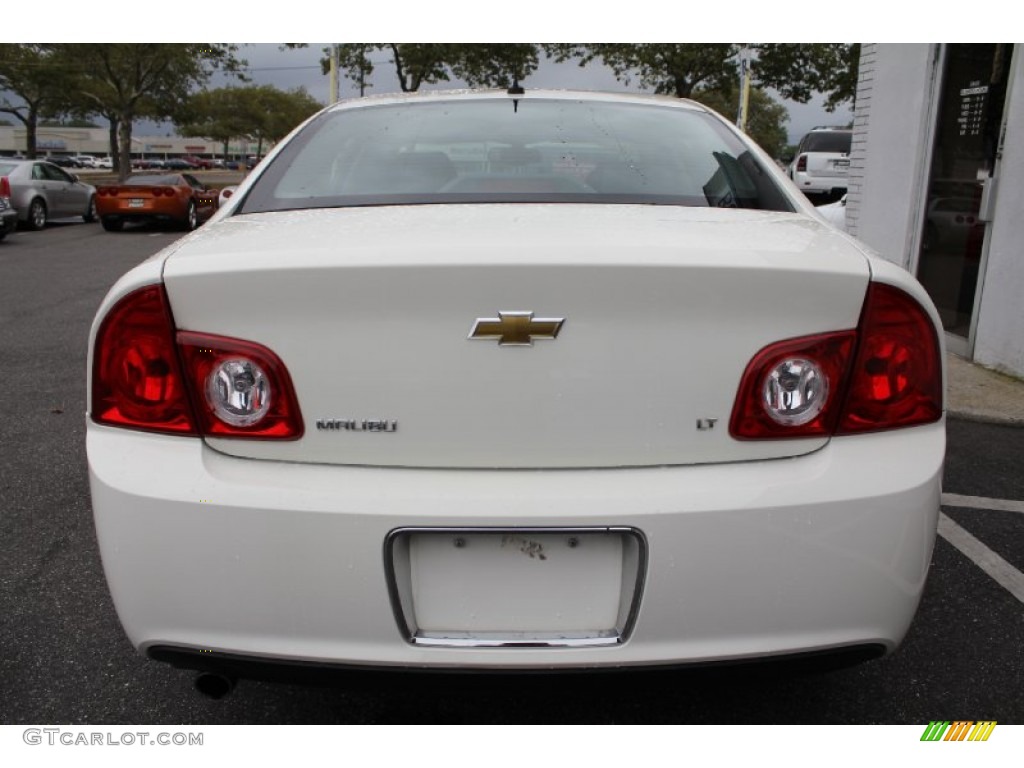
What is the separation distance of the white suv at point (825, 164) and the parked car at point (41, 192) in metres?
15.0

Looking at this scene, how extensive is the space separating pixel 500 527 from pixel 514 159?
1230mm

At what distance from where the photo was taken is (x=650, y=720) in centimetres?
215

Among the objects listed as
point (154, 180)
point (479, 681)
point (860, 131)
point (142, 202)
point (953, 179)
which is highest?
point (860, 131)

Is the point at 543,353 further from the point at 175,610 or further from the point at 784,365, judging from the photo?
the point at 175,610

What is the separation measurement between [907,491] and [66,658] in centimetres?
218

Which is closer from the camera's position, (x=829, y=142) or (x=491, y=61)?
(x=829, y=142)

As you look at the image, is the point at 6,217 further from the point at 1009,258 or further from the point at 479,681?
the point at 479,681

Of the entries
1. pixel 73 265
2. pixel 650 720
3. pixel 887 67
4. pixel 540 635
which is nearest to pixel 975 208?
pixel 887 67

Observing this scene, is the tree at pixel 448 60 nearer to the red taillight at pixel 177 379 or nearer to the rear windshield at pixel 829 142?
the rear windshield at pixel 829 142

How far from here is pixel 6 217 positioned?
1461 centimetres

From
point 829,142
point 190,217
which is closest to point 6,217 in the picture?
point 190,217

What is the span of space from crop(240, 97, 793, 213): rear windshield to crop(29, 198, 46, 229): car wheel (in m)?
16.9

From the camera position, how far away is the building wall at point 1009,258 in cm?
578

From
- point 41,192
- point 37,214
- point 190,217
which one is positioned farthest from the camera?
point 190,217
